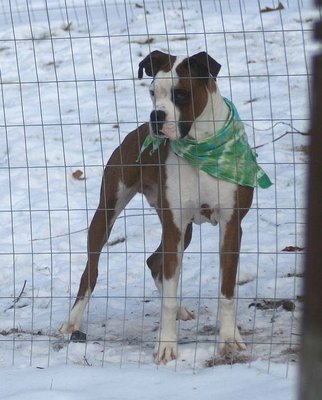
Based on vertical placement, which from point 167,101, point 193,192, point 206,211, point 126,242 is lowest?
Result: point 126,242

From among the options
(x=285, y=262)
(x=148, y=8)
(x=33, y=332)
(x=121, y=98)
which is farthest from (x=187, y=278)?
(x=148, y=8)

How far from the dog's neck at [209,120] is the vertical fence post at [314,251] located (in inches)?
133

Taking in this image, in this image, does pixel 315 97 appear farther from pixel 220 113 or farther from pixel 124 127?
pixel 124 127

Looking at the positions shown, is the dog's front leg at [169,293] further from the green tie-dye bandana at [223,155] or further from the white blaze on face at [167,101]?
the white blaze on face at [167,101]

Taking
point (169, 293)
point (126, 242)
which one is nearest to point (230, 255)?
point (169, 293)

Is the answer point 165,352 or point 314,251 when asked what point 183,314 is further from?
point 314,251

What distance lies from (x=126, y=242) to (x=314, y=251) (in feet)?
16.5

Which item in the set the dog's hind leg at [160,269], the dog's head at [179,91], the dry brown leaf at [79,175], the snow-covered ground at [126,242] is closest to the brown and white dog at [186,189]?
the dog's head at [179,91]

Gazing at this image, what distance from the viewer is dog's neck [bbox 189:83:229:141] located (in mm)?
5012

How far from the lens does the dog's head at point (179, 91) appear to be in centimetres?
483

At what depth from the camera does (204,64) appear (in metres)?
4.93

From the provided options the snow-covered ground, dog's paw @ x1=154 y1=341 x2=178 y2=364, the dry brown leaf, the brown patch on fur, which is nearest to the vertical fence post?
the snow-covered ground

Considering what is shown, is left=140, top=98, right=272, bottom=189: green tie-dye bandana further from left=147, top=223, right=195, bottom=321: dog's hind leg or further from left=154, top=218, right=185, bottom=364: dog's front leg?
left=147, top=223, right=195, bottom=321: dog's hind leg

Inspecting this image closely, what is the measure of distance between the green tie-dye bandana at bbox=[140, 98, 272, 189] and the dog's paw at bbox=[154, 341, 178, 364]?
836 millimetres
